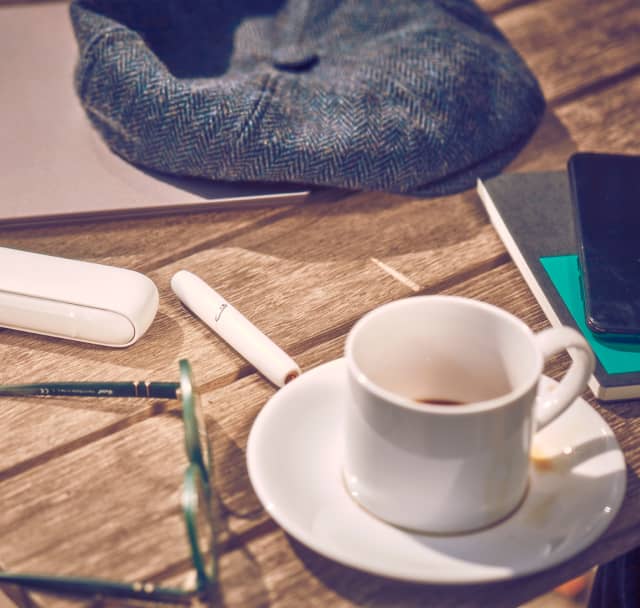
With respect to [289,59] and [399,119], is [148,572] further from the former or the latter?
[289,59]

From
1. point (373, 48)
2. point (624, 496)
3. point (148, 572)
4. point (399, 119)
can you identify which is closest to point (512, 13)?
point (373, 48)

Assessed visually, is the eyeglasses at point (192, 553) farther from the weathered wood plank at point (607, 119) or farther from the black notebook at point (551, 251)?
the weathered wood plank at point (607, 119)

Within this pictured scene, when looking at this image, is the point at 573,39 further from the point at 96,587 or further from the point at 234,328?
the point at 96,587

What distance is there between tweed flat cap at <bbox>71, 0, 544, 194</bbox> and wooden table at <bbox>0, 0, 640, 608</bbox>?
4 centimetres

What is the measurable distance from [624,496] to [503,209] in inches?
11.0

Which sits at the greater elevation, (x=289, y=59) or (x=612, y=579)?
(x=289, y=59)

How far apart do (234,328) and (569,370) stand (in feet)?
0.79

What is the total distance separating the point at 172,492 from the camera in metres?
0.47

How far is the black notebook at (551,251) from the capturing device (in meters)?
0.51

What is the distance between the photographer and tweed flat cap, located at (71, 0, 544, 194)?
0.66 metres

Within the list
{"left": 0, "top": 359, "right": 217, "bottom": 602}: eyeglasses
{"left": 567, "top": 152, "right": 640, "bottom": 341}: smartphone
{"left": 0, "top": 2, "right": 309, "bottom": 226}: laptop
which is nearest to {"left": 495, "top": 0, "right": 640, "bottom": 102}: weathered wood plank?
{"left": 567, "top": 152, "right": 640, "bottom": 341}: smartphone

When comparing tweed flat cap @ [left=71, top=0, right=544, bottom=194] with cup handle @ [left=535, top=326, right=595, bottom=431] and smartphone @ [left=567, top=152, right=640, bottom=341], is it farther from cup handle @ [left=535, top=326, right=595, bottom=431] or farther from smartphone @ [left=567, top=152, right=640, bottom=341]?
cup handle @ [left=535, top=326, right=595, bottom=431]

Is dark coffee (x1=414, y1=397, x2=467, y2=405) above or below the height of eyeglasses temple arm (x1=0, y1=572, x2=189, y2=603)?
above

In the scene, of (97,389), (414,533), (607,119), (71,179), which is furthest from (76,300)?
(607,119)
